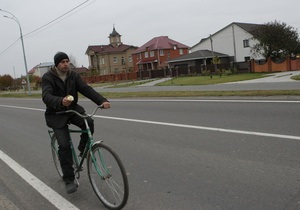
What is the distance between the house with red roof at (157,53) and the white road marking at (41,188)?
62.9 meters

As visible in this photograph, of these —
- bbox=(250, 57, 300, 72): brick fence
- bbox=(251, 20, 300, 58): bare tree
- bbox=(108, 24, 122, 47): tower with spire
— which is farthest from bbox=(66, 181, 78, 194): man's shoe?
bbox=(108, 24, 122, 47): tower with spire

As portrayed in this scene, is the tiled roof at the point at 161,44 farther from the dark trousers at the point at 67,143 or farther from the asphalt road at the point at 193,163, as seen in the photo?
the dark trousers at the point at 67,143

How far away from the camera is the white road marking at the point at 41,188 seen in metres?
4.45

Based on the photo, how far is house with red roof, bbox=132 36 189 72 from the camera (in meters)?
70.6

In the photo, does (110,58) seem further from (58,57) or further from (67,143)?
(67,143)

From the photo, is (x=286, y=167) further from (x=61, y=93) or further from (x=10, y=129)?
(x=10, y=129)

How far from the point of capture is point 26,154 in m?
7.48

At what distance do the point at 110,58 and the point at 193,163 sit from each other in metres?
79.8

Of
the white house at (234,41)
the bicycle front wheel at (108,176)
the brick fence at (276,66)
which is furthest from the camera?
the white house at (234,41)

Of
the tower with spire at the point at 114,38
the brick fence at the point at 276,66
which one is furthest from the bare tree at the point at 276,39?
the tower with spire at the point at 114,38

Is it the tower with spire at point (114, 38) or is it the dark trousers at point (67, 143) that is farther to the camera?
the tower with spire at point (114, 38)

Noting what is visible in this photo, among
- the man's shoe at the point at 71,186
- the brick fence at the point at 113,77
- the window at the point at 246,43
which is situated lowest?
the man's shoe at the point at 71,186

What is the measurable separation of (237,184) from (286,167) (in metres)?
0.91

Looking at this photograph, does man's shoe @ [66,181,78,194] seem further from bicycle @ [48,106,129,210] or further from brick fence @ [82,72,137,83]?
brick fence @ [82,72,137,83]
